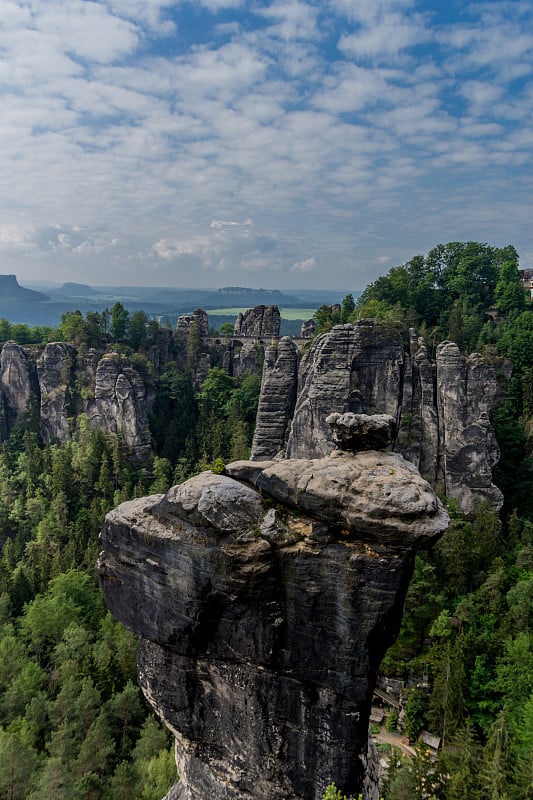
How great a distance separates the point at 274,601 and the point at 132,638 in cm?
2229

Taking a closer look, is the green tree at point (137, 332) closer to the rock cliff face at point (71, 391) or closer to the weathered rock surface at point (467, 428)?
the rock cliff face at point (71, 391)

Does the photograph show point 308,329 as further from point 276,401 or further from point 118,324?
point 118,324

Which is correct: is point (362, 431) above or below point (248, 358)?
above

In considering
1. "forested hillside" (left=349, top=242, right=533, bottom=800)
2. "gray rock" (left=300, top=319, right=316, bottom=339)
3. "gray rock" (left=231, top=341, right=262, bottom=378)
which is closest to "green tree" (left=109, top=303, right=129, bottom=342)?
"gray rock" (left=231, top=341, right=262, bottom=378)

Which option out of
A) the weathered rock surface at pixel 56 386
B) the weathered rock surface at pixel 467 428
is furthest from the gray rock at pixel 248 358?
the weathered rock surface at pixel 467 428

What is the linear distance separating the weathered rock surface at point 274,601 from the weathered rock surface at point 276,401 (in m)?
28.4

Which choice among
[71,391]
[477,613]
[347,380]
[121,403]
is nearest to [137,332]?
[71,391]

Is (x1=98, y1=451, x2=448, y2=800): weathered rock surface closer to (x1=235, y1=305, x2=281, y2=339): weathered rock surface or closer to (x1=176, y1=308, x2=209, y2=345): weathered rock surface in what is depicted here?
(x1=176, y1=308, x2=209, y2=345): weathered rock surface

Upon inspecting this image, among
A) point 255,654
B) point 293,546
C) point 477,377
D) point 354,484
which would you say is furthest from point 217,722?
point 477,377

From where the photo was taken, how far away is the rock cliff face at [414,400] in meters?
33.2

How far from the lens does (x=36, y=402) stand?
52.8 m

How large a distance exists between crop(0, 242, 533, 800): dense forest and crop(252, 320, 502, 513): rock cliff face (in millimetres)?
3141

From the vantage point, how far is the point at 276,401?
38.3 m

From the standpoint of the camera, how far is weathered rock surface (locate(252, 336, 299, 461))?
37.6m
